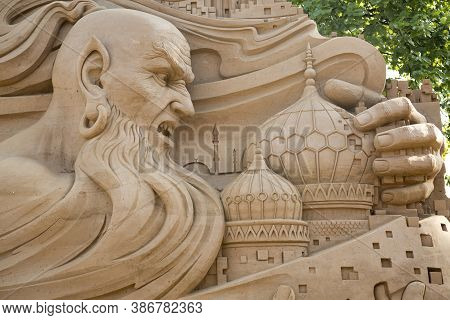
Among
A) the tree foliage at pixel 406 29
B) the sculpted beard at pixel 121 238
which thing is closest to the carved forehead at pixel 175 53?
the sculpted beard at pixel 121 238

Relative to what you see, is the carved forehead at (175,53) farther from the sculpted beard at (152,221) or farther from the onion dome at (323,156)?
the onion dome at (323,156)

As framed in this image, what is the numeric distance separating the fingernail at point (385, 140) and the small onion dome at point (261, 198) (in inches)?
29.3

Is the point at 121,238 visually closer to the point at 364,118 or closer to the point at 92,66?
the point at 92,66

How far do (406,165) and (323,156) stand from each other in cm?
62

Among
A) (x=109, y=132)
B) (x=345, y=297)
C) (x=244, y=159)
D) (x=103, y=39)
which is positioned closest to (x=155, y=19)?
(x=103, y=39)

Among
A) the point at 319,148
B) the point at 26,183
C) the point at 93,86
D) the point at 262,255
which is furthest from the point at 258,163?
the point at 26,183

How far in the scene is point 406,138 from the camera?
3.96 metres

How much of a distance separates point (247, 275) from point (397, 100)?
1801 millimetres

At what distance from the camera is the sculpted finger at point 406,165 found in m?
3.96

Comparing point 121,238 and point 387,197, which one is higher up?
point 387,197

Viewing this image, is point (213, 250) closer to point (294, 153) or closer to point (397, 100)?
point (294, 153)

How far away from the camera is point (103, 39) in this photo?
4230 millimetres

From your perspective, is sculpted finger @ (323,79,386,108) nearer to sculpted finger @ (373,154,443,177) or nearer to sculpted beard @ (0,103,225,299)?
sculpted finger @ (373,154,443,177)

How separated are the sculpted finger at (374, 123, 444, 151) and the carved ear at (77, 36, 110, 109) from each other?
7.17ft
